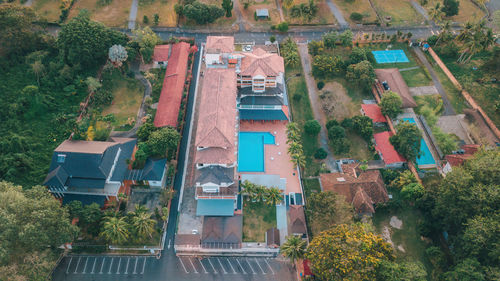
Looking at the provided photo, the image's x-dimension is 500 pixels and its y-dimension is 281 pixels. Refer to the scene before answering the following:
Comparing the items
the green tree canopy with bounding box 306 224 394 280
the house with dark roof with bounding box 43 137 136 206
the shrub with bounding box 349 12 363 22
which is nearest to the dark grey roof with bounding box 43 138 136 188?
the house with dark roof with bounding box 43 137 136 206

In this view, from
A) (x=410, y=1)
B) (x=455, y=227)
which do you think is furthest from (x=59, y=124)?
(x=410, y=1)

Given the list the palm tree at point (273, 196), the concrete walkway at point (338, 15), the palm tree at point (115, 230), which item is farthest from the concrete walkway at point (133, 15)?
the palm tree at point (273, 196)

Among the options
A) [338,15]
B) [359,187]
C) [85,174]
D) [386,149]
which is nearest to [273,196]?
[359,187]

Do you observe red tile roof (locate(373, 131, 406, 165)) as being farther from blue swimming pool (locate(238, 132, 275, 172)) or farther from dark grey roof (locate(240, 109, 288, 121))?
blue swimming pool (locate(238, 132, 275, 172))

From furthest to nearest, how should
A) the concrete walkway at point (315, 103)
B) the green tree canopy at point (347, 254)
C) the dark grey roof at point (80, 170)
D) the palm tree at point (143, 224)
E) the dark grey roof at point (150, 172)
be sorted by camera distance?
the concrete walkway at point (315, 103) < the dark grey roof at point (150, 172) < the dark grey roof at point (80, 170) < the palm tree at point (143, 224) < the green tree canopy at point (347, 254)

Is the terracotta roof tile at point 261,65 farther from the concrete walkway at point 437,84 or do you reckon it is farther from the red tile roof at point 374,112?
the concrete walkway at point 437,84
